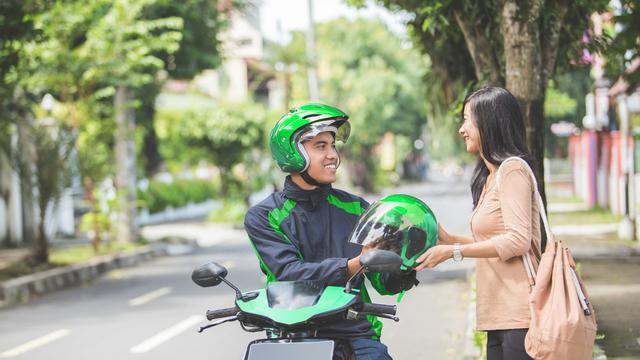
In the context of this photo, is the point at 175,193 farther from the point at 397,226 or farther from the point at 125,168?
the point at 397,226

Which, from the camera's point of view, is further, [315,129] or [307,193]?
[307,193]

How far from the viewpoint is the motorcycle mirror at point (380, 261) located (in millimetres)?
3199

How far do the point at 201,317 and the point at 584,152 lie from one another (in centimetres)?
2507

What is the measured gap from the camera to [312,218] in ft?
12.3

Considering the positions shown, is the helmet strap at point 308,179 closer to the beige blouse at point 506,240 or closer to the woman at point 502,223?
the woman at point 502,223

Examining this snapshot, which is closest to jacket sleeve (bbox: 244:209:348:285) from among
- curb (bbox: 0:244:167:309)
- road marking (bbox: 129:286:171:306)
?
road marking (bbox: 129:286:171:306)

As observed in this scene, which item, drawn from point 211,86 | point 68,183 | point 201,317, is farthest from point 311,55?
point 211,86

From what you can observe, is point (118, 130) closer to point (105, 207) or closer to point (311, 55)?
point (105, 207)

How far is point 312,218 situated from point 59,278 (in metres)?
12.2

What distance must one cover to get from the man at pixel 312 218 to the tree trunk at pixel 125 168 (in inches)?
698

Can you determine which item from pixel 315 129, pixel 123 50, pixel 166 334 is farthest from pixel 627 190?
pixel 315 129

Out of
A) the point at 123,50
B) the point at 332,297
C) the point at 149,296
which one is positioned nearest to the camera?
the point at 332,297

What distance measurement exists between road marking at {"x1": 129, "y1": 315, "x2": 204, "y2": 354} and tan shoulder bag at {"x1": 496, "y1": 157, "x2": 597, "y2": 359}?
231 inches

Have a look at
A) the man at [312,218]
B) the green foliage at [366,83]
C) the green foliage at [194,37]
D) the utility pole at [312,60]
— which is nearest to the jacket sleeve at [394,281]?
the man at [312,218]
